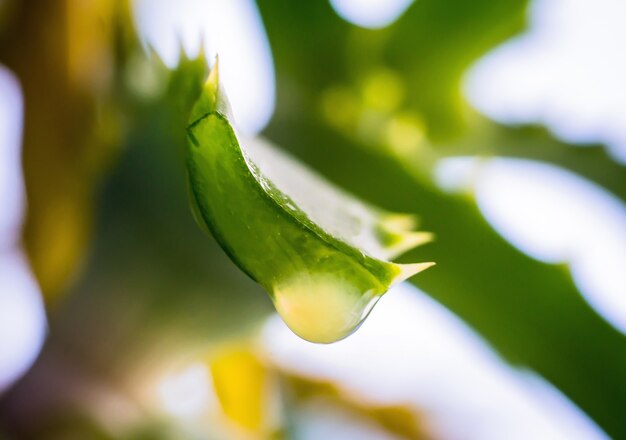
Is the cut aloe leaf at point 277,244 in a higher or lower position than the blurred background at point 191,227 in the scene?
lower

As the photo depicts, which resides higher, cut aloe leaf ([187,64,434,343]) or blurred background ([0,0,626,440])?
blurred background ([0,0,626,440])

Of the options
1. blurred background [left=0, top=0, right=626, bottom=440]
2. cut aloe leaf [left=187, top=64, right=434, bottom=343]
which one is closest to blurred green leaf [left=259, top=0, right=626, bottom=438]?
blurred background [left=0, top=0, right=626, bottom=440]

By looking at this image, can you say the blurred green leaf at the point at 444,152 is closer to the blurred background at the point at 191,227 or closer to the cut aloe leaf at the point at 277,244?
the blurred background at the point at 191,227

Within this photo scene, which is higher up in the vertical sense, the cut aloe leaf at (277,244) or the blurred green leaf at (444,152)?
the blurred green leaf at (444,152)

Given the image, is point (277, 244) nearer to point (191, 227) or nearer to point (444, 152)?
point (191, 227)

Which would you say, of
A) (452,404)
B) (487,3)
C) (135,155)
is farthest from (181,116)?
(452,404)

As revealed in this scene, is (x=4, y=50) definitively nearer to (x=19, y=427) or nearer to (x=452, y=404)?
(x=19, y=427)

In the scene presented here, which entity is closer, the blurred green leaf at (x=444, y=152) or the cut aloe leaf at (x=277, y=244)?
the cut aloe leaf at (x=277, y=244)

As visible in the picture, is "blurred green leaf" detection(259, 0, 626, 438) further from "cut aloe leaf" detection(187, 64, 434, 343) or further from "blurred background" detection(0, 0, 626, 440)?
"cut aloe leaf" detection(187, 64, 434, 343)

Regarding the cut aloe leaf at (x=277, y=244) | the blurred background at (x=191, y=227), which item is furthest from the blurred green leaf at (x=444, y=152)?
the cut aloe leaf at (x=277, y=244)
